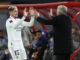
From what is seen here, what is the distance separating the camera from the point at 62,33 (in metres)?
10.3

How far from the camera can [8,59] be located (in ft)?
36.6

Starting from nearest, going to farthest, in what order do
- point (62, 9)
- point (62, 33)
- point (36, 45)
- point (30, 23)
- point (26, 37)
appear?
1. point (62, 9)
2. point (62, 33)
3. point (30, 23)
4. point (26, 37)
5. point (36, 45)

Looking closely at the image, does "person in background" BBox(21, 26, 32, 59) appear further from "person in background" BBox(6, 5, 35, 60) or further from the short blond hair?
the short blond hair

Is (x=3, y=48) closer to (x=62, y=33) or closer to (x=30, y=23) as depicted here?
(x=30, y=23)

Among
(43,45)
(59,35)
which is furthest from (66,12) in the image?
(43,45)

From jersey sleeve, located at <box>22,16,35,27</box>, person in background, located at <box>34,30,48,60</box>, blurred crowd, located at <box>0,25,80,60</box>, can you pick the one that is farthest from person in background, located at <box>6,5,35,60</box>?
person in background, located at <box>34,30,48,60</box>

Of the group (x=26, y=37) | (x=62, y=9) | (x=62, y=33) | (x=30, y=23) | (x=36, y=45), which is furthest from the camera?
(x=36, y=45)

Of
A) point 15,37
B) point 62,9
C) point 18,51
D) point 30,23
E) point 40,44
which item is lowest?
point 40,44

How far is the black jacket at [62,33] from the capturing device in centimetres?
1027

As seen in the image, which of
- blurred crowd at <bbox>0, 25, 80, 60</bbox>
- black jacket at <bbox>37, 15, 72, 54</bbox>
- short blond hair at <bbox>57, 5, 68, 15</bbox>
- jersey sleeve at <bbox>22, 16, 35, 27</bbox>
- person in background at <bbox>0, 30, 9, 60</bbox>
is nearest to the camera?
short blond hair at <bbox>57, 5, 68, 15</bbox>

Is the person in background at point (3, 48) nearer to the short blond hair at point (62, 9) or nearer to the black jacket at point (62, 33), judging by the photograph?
the black jacket at point (62, 33)

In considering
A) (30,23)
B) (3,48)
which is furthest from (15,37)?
(3,48)

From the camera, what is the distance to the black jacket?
1027 centimetres

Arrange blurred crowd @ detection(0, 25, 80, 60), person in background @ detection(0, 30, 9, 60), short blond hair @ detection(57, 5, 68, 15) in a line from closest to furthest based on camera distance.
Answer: short blond hair @ detection(57, 5, 68, 15)
blurred crowd @ detection(0, 25, 80, 60)
person in background @ detection(0, 30, 9, 60)
